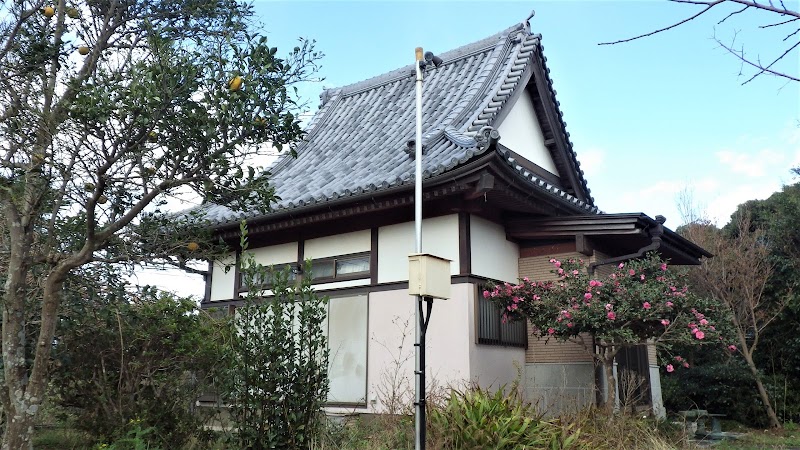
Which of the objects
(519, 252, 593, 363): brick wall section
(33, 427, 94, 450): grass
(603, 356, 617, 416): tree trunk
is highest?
(519, 252, 593, 363): brick wall section

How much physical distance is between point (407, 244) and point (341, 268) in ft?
3.81

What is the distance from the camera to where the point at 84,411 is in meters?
6.33

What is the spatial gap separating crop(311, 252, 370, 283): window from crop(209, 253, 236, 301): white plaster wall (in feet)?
5.83

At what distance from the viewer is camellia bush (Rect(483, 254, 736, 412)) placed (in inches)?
263

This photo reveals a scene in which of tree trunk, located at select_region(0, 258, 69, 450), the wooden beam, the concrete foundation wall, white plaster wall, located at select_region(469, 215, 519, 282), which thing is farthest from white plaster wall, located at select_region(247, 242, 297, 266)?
tree trunk, located at select_region(0, 258, 69, 450)

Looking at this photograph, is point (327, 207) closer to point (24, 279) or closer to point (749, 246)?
point (24, 279)

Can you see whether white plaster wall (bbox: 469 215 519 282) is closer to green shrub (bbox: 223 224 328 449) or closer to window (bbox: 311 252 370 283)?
window (bbox: 311 252 370 283)

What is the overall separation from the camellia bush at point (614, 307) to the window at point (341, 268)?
1.87 meters

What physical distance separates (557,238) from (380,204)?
236cm

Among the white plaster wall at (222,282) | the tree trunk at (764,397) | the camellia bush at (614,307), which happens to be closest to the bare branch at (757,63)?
the camellia bush at (614,307)

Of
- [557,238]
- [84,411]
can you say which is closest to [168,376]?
[84,411]

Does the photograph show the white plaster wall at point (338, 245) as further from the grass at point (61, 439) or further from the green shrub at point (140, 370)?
the grass at point (61, 439)

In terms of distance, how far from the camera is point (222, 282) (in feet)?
33.2

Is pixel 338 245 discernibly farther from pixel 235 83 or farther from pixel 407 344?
pixel 235 83
